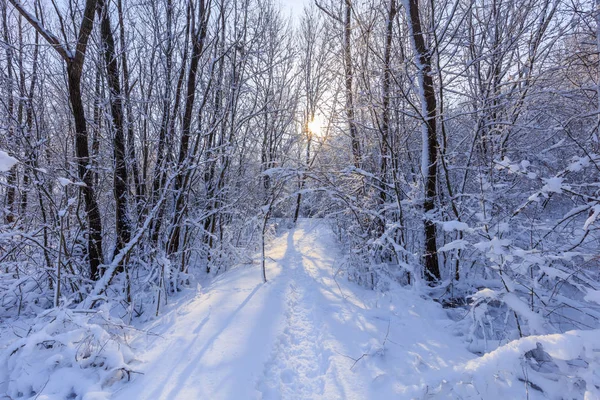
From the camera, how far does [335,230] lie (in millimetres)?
6863

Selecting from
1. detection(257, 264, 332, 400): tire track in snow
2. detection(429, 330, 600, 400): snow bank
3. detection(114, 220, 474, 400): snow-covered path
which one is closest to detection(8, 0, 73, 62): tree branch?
detection(114, 220, 474, 400): snow-covered path

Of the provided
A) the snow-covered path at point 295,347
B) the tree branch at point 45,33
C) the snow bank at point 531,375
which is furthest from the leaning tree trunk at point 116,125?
the snow bank at point 531,375

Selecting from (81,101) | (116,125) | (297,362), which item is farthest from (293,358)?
(81,101)

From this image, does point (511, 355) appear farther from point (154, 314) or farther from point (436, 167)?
point (154, 314)

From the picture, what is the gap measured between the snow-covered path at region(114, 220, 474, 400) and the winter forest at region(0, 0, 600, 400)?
2 cm

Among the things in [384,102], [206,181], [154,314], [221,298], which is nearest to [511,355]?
[221,298]

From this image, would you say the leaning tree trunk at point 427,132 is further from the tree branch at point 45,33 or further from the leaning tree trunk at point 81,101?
the tree branch at point 45,33

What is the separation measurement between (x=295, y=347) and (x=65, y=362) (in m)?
1.78

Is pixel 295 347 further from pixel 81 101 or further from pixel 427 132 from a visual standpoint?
pixel 81 101

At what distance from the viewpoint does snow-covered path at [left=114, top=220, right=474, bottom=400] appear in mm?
1861

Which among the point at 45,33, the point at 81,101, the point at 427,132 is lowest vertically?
the point at 427,132

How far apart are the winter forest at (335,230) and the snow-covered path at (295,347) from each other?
0.02 meters

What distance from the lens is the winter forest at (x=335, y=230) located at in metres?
1.94

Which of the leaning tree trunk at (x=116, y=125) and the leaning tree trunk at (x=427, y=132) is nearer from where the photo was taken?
the leaning tree trunk at (x=427, y=132)
